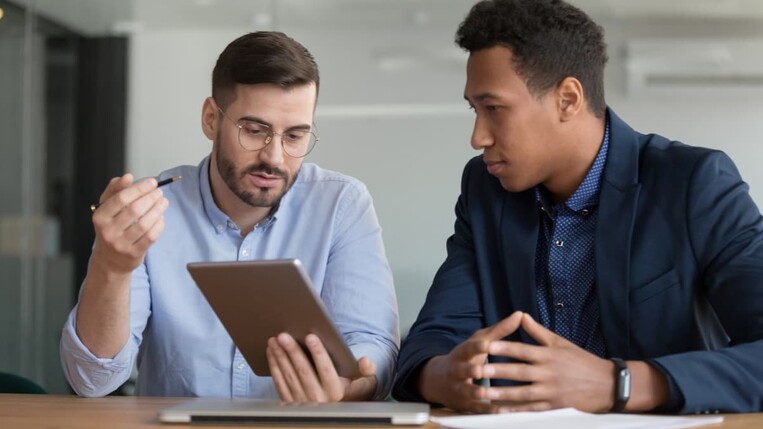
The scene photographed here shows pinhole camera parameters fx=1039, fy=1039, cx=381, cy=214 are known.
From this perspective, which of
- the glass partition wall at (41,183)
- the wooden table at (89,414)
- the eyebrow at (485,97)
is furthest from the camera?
the glass partition wall at (41,183)

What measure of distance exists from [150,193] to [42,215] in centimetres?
278

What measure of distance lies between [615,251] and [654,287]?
92 mm

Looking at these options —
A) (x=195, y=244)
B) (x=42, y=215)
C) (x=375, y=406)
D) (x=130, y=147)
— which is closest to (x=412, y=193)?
(x=130, y=147)

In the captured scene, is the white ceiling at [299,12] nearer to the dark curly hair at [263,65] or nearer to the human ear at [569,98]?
the dark curly hair at [263,65]

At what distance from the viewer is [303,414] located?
1446 millimetres

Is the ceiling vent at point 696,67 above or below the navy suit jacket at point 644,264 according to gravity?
above

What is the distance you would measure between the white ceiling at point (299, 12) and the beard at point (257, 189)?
2037mm

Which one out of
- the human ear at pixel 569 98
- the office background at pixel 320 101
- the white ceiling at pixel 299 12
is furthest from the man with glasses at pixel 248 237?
the white ceiling at pixel 299 12

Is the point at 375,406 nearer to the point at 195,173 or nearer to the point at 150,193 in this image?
the point at 150,193

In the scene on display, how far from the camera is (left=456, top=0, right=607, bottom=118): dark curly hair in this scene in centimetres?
195

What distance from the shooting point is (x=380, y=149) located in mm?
4070

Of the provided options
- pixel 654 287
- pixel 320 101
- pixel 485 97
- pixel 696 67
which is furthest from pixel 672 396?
pixel 320 101

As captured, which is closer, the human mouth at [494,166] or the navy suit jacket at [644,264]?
the navy suit jacket at [644,264]

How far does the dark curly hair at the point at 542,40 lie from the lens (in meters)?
1.95
